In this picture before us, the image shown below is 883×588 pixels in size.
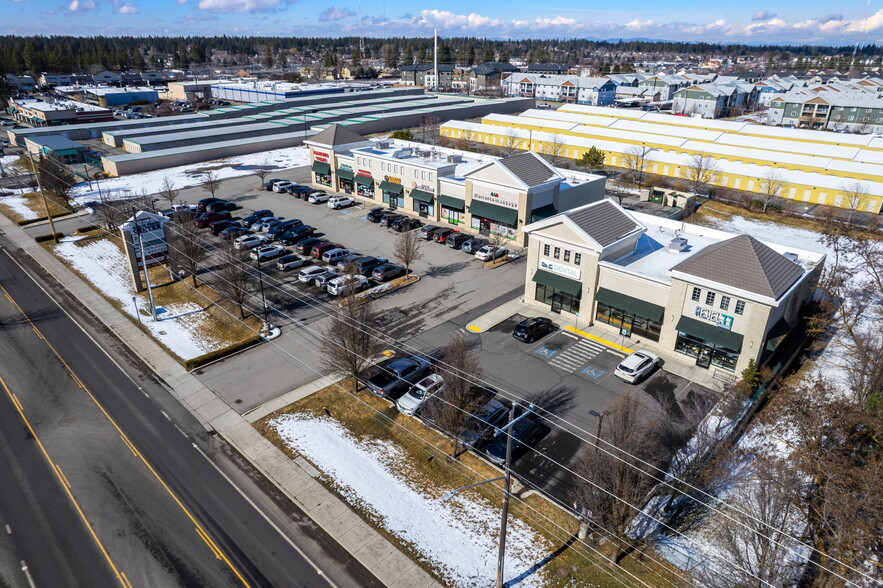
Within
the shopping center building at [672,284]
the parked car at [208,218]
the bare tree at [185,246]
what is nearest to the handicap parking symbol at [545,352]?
the shopping center building at [672,284]

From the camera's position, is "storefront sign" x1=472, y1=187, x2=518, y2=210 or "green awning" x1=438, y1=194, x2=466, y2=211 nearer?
"storefront sign" x1=472, y1=187, x2=518, y2=210

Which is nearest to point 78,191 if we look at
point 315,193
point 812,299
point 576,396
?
point 315,193

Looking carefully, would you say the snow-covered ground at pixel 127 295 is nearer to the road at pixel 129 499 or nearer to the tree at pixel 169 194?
the road at pixel 129 499

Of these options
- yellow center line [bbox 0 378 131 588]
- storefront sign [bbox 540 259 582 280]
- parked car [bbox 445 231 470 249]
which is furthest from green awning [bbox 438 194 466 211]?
yellow center line [bbox 0 378 131 588]

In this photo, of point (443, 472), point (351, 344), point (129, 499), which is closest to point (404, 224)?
point (351, 344)

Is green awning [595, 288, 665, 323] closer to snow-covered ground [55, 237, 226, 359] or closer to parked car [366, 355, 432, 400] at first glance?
parked car [366, 355, 432, 400]

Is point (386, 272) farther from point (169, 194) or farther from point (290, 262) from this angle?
point (169, 194)
